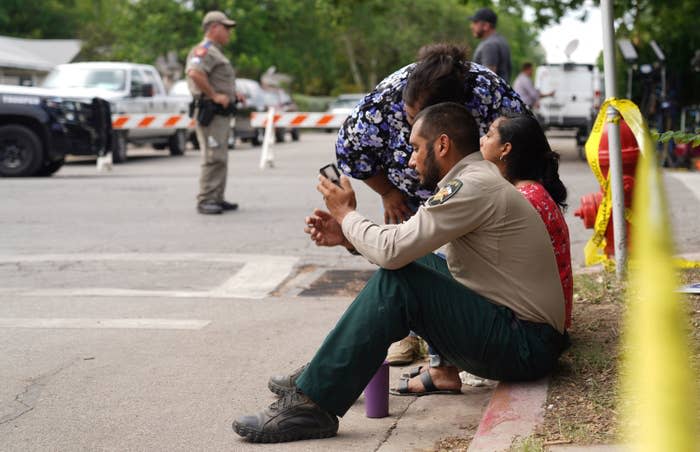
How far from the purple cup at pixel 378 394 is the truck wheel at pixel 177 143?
1976 centimetres

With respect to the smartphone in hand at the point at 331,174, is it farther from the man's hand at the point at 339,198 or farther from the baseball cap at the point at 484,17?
the baseball cap at the point at 484,17

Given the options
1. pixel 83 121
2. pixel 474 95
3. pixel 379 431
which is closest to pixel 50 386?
pixel 379 431

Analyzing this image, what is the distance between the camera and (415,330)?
3.43m

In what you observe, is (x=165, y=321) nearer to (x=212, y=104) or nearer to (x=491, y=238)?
(x=491, y=238)

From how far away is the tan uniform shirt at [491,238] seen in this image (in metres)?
3.45

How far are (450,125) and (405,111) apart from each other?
756 mm

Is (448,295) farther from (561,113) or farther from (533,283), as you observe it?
(561,113)

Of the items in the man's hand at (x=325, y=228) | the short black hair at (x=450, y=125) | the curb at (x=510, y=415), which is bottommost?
the curb at (x=510, y=415)

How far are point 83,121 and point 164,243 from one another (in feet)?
25.5

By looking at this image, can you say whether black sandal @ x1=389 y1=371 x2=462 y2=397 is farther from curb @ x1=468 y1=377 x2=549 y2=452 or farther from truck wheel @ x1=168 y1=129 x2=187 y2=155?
truck wheel @ x1=168 y1=129 x2=187 y2=155

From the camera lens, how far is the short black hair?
3.56 meters

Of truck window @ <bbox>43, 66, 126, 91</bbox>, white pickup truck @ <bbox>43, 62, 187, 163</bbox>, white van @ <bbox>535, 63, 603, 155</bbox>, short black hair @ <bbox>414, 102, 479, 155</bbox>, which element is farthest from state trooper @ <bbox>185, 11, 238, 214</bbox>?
white van @ <bbox>535, 63, 603, 155</bbox>

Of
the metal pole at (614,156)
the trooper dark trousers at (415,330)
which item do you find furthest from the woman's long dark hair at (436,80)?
the metal pole at (614,156)

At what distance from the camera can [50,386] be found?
169 inches
